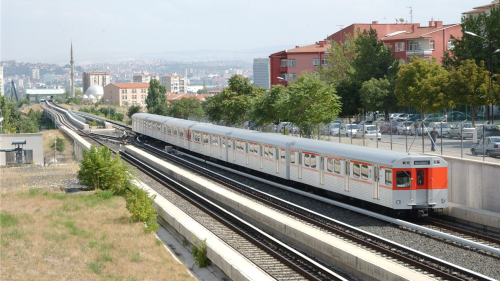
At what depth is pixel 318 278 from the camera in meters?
13.1

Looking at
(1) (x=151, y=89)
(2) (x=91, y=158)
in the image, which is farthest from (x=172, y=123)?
(1) (x=151, y=89)

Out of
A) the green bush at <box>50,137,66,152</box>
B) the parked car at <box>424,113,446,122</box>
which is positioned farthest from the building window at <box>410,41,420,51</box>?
the green bush at <box>50,137,66,152</box>

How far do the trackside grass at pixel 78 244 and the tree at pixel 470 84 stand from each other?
25.8 metres

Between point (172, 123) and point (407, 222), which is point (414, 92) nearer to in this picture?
point (172, 123)

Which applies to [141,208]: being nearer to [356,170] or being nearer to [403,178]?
[356,170]

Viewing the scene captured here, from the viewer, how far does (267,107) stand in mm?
42250

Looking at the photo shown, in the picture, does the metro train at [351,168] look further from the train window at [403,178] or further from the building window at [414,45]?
the building window at [414,45]

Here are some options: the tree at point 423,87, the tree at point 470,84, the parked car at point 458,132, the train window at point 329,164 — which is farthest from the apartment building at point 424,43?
the train window at point 329,164

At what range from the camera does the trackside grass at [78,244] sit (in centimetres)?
1436

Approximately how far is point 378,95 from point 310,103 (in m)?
16.9

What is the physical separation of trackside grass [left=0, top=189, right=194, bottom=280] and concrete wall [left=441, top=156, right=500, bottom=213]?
10.4m

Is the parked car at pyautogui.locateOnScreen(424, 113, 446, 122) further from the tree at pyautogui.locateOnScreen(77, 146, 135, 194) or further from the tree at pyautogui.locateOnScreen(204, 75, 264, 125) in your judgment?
the tree at pyautogui.locateOnScreen(77, 146, 135, 194)

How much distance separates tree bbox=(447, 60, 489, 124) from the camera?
38.6m

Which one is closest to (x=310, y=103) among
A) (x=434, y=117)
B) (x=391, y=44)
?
(x=434, y=117)
